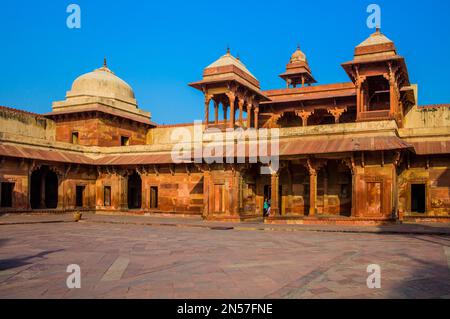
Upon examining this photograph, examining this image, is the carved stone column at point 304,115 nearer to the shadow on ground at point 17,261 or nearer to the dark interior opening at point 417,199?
the dark interior opening at point 417,199

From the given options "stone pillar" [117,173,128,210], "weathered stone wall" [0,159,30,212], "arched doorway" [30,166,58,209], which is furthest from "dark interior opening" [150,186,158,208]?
"weathered stone wall" [0,159,30,212]

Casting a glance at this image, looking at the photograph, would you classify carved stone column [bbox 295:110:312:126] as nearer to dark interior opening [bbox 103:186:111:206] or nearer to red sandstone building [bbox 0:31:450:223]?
red sandstone building [bbox 0:31:450:223]

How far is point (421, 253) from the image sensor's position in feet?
36.4

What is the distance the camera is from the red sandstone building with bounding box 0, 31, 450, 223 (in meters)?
21.5

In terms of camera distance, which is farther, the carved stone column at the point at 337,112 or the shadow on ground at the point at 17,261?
the carved stone column at the point at 337,112

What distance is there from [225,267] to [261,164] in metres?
16.3

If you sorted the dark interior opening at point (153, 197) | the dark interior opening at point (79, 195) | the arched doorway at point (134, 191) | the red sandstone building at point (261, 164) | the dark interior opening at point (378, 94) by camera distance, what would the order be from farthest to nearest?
1. the arched doorway at point (134, 191)
2. the dark interior opening at point (79, 195)
3. the dark interior opening at point (153, 197)
4. the dark interior opening at point (378, 94)
5. the red sandstone building at point (261, 164)

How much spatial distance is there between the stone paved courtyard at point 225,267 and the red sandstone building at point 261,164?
7672mm

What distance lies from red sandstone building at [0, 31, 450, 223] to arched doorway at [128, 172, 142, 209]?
0.36 feet

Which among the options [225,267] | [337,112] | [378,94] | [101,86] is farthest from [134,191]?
[225,267]

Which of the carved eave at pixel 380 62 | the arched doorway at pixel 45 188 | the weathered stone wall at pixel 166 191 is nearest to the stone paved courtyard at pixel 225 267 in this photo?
the carved eave at pixel 380 62

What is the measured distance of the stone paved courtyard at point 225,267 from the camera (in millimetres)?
6934
